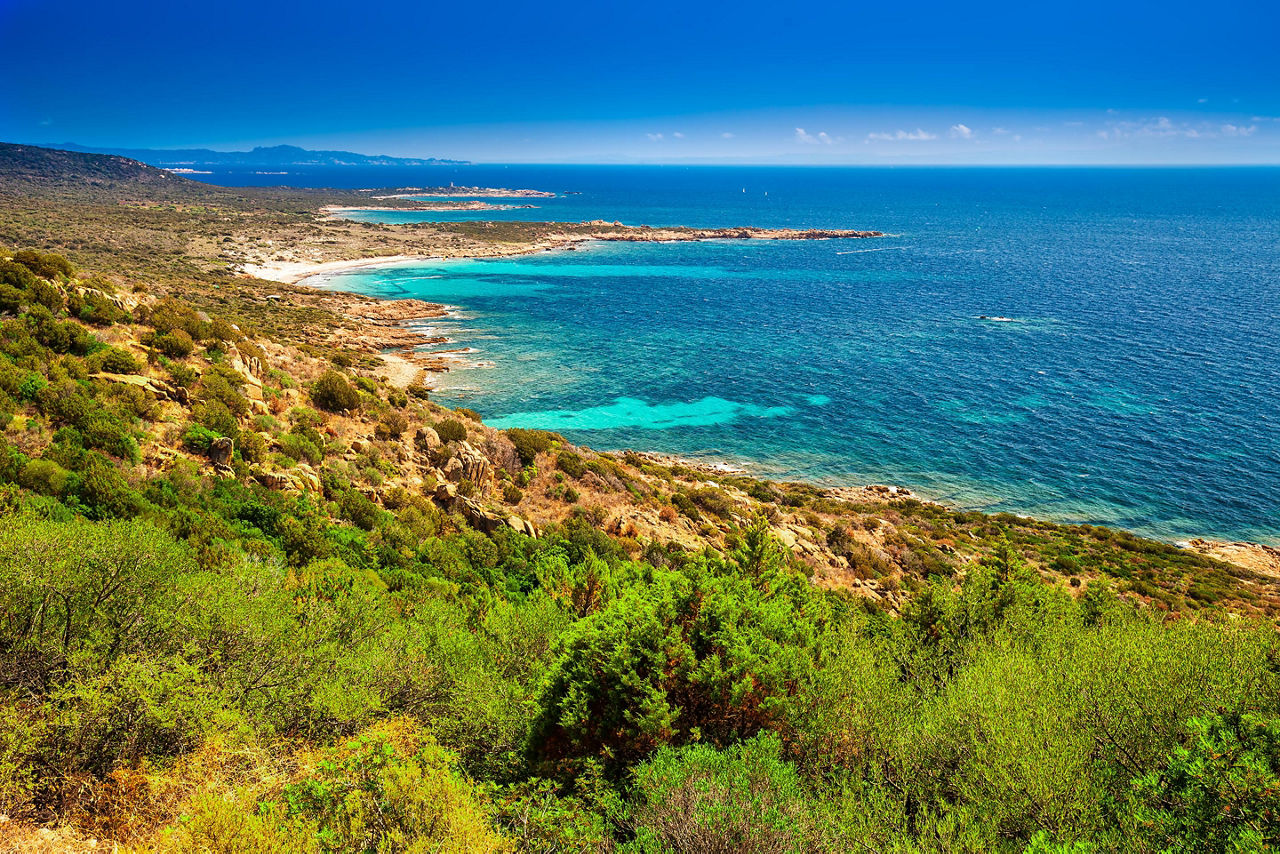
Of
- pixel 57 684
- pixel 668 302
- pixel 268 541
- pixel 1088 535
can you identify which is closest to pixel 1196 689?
pixel 57 684

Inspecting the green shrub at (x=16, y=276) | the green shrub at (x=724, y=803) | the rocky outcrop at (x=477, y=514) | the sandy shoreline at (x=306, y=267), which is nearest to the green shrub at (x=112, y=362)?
the green shrub at (x=16, y=276)

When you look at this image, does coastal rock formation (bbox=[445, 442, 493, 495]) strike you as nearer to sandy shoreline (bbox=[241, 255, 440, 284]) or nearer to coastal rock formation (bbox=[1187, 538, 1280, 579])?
coastal rock formation (bbox=[1187, 538, 1280, 579])

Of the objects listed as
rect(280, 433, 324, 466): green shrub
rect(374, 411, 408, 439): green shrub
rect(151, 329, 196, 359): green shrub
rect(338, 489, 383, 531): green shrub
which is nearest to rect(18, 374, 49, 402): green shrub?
rect(151, 329, 196, 359): green shrub

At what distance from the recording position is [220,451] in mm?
18906

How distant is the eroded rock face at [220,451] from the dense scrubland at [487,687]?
0.24 ft

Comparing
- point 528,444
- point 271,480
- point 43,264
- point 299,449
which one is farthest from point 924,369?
point 43,264

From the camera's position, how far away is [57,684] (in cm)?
877

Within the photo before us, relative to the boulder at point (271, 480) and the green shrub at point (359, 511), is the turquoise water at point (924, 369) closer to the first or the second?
the green shrub at point (359, 511)

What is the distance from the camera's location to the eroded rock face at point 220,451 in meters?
18.8

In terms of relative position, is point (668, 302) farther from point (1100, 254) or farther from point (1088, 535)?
point (1100, 254)

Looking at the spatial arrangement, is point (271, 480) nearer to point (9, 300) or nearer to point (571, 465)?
point (9, 300)

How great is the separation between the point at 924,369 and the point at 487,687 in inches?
2216

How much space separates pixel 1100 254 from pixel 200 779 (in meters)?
146

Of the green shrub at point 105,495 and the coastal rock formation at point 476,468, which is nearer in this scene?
the green shrub at point 105,495
